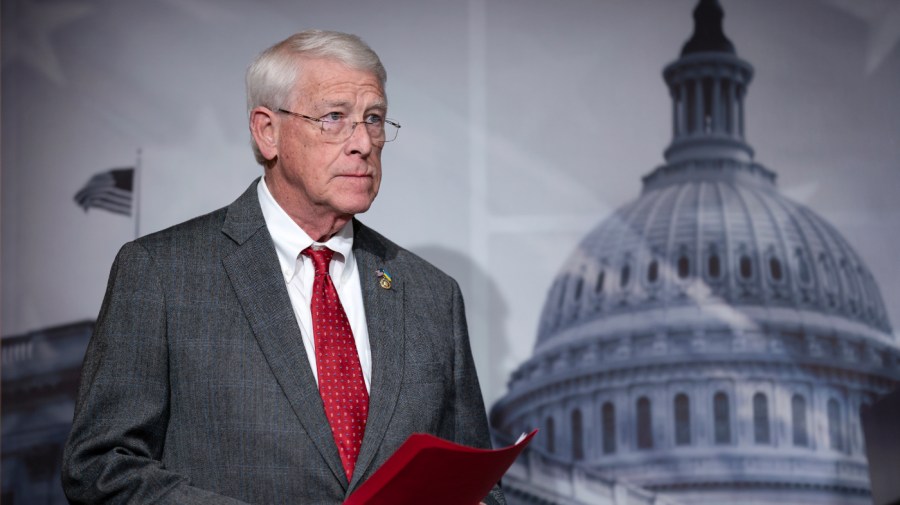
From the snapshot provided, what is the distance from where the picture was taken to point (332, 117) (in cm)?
259

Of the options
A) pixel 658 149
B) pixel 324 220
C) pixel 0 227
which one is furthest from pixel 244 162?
pixel 324 220

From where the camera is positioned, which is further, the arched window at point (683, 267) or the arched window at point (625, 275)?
the arched window at point (683, 267)

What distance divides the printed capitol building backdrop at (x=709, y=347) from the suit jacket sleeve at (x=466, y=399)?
100 inches

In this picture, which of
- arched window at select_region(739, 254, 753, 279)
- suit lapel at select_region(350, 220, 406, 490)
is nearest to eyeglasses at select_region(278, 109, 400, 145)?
suit lapel at select_region(350, 220, 406, 490)

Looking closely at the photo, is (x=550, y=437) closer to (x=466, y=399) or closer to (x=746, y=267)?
(x=746, y=267)

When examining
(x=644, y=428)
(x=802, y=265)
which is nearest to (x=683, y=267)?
(x=802, y=265)

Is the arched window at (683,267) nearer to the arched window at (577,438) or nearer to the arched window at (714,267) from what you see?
the arched window at (714,267)

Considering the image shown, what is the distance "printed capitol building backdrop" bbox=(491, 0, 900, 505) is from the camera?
5.57m

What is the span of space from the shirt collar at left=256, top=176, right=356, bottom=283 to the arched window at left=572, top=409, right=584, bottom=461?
10.7ft

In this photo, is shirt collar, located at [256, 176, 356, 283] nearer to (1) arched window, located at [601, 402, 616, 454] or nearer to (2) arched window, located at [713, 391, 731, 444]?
(1) arched window, located at [601, 402, 616, 454]

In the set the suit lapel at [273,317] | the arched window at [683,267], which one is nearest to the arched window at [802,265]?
the arched window at [683,267]

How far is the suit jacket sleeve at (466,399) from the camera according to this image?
9.36 ft

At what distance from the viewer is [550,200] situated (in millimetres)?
5594

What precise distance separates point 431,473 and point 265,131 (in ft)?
3.48
